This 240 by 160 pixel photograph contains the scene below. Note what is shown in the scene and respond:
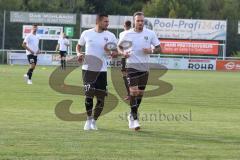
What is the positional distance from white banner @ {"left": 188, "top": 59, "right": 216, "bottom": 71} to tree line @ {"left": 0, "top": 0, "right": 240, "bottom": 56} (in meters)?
27.5

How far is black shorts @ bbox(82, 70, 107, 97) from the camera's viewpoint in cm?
1219

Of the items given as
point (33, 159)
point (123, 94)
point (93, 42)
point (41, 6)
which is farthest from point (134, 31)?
point (41, 6)

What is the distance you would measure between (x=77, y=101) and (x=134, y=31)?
605 cm

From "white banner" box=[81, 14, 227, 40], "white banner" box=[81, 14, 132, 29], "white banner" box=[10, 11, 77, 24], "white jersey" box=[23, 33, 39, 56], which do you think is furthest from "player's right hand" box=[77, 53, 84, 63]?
"white banner" box=[10, 11, 77, 24]

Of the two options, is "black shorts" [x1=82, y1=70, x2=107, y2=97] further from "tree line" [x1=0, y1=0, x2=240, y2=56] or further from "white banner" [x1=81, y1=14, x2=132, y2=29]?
"tree line" [x1=0, y1=0, x2=240, y2=56]

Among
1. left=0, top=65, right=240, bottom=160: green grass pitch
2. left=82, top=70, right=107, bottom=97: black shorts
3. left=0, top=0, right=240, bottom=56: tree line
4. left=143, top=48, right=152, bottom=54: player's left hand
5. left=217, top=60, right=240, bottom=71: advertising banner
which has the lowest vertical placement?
left=217, top=60, right=240, bottom=71: advertising banner

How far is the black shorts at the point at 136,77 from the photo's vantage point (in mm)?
12789

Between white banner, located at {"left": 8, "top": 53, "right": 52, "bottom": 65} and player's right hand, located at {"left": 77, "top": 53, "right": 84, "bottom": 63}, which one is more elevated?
player's right hand, located at {"left": 77, "top": 53, "right": 84, "bottom": 63}

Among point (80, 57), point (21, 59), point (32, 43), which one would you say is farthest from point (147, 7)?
point (80, 57)

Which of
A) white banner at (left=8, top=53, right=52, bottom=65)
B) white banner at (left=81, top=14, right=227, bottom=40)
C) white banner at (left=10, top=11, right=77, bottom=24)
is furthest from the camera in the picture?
white banner at (left=81, top=14, right=227, bottom=40)

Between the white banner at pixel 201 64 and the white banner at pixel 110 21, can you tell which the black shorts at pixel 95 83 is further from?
the white banner at pixel 110 21

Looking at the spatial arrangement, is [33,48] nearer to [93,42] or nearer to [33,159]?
[93,42]

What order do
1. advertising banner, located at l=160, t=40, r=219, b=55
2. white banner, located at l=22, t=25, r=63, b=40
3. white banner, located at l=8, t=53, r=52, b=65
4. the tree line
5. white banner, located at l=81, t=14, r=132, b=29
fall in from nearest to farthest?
white banner, located at l=8, t=53, r=52, b=65 < white banner, located at l=81, t=14, r=132, b=29 < white banner, located at l=22, t=25, r=63, b=40 < advertising banner, located at l=160, t=40, r=219, b=55 < the tree line

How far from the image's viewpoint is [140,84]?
1288 cm
